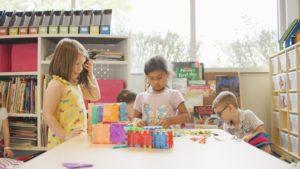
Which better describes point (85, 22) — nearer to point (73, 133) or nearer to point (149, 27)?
point (149, 27)

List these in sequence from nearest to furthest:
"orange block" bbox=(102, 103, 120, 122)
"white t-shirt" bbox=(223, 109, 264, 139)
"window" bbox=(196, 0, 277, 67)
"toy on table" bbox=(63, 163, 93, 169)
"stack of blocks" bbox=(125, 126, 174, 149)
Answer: "toy on table" bbox=(63, 163, 93, 169) < "stack of blocks" bbox=(125, 126, 174, 149) < "orange block" bbox=(102, 103, 120, 122) < "white t-shirt" bbox=(223, 109, 264, 139) < "window" bbox=(196, 0, 277, 67)

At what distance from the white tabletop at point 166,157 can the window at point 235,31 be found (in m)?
2.46

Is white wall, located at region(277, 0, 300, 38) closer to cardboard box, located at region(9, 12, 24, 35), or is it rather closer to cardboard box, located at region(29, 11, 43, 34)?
cardboard box, located at region(29, 11, 43, 34)

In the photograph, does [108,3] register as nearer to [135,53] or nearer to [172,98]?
[135,53]

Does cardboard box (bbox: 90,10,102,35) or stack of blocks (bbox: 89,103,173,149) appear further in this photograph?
cardboard box (bbox: 90,10,102,35)

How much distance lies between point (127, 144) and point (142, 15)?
2610 millimetres

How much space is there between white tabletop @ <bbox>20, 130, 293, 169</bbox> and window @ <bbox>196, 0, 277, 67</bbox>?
8.07 ft

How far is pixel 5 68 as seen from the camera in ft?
9.06

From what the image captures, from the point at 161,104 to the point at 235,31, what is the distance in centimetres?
195

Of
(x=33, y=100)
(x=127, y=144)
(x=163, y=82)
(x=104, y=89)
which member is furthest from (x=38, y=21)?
(x=127, y=144)

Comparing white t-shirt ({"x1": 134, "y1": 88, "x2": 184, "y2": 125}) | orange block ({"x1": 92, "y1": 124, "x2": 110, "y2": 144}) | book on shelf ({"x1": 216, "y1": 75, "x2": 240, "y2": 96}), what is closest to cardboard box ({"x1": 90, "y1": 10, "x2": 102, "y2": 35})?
white t-shirt ({"x1": 134, "y1": 88, "x2": 184, "y2": 125})

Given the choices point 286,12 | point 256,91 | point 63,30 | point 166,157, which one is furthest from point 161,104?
point 286,12

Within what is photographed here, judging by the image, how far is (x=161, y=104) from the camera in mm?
1849

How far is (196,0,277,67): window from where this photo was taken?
3387 millimetres
